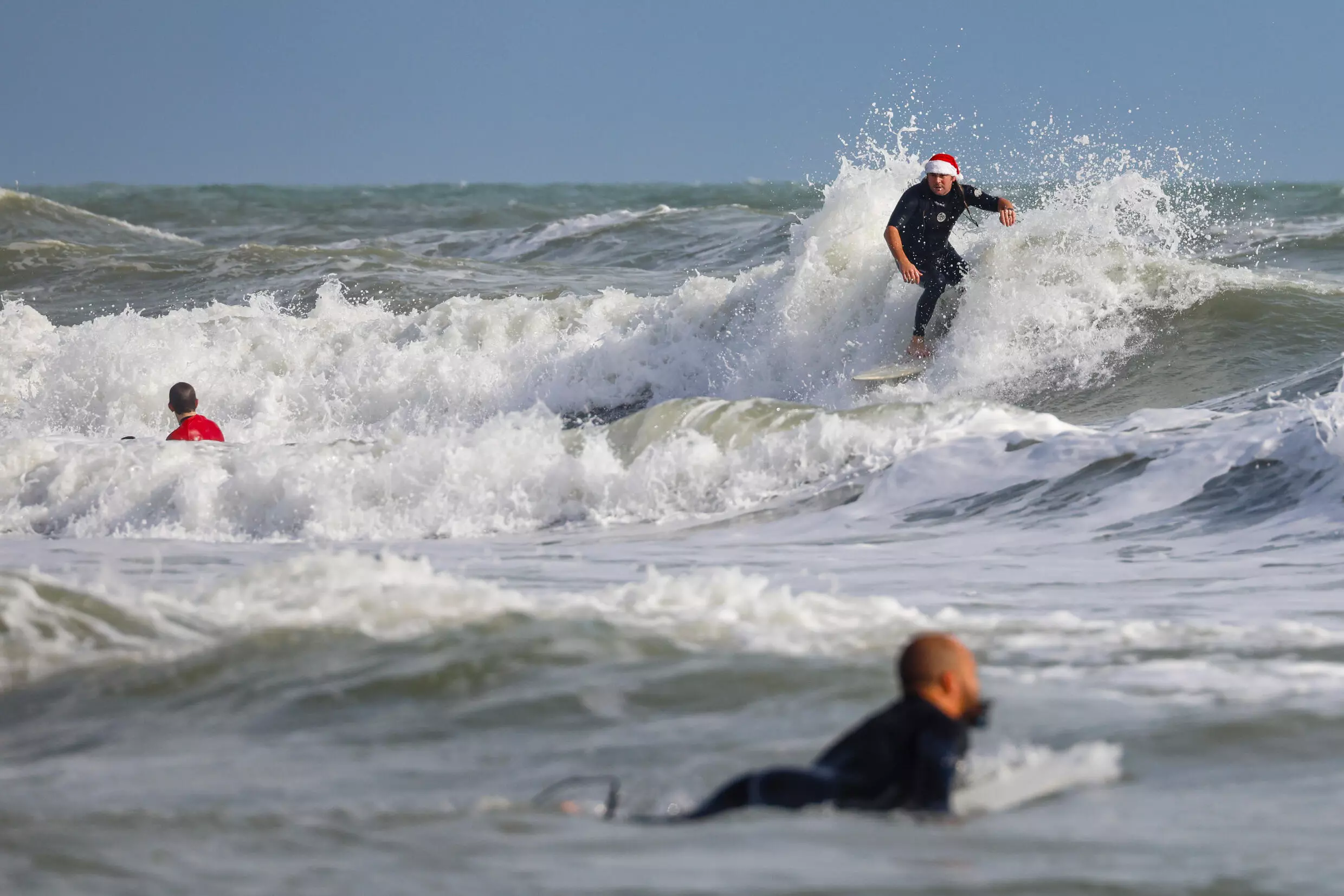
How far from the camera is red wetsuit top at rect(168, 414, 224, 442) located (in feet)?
36.0

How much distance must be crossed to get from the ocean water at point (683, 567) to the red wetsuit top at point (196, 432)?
0.42 meters

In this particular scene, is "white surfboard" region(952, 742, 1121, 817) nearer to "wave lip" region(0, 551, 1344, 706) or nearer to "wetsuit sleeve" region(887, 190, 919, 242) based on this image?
"wave lip" region(0, 551, 1344, 706)

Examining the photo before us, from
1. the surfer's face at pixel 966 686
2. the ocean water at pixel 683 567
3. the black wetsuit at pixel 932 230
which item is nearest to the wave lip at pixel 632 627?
the ocean water at pixel 683 567

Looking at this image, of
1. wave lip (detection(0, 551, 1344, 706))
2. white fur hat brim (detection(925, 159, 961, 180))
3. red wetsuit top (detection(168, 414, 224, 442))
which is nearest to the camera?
wave lip (detection(0, 551, 1344, 706))

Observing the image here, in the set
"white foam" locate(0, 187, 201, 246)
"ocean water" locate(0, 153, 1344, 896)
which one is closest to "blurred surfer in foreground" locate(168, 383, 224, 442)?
"ocean water" locate(0, 153, 1344, 896)

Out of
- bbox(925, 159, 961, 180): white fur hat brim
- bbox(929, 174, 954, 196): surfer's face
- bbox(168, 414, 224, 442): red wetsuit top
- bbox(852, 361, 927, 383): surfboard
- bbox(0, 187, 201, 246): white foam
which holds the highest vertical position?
bbox(0, 187, 201, 246): white foam

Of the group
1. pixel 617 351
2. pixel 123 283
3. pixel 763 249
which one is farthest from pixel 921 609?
pixel 123 283

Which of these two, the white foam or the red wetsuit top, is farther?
the white foam

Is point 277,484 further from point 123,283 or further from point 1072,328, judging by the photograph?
point 123,283

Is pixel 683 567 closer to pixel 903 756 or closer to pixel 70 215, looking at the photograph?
pixel 903 756

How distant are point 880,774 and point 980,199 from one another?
8891mm

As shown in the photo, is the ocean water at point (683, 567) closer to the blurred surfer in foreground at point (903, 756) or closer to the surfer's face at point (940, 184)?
the blurred surfer in foreground at point (903, 756)

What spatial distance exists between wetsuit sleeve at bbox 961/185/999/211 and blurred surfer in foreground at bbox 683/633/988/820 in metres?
8.66

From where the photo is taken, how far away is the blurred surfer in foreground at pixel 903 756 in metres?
3.49
